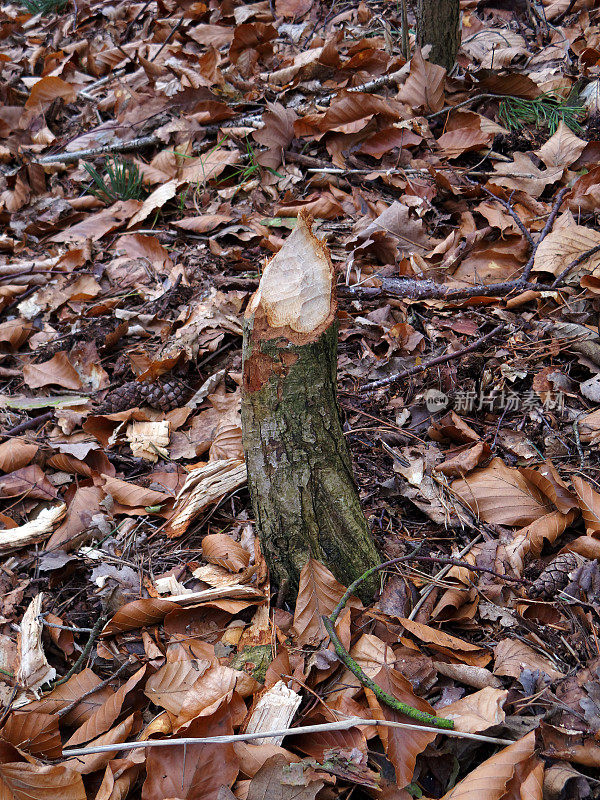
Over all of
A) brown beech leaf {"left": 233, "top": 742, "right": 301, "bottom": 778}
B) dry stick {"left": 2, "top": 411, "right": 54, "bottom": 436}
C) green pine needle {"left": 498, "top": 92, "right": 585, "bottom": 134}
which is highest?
green pine needle {"left": 498, "top": 92, "right": 585, "bottom": 134}

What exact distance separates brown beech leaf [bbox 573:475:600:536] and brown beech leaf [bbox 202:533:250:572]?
36.9 inches

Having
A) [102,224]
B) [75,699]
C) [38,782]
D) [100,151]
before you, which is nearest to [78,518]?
[75,699]

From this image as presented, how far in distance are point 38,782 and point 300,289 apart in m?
1.23

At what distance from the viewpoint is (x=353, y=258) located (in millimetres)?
2711

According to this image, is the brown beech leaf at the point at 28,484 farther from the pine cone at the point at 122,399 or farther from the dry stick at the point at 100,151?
the dry stick at the point at 100,151

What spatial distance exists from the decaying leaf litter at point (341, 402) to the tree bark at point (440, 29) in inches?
6.9

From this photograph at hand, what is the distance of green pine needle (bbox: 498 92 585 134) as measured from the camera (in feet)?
10.2

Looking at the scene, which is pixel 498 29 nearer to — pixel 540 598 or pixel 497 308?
pixel 497 308

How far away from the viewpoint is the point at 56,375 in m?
2.59

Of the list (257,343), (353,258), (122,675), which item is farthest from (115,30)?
(122,675)

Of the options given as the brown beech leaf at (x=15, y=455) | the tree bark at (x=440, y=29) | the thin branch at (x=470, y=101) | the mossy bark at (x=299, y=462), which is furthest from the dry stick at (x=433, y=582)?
the tree bark at (x=440, y=29)

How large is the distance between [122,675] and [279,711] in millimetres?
462

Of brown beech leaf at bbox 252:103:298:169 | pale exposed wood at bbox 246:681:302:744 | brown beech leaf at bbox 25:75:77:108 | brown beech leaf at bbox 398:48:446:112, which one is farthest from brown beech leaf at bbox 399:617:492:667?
brown beech leaf at bbox 25:75:77:108

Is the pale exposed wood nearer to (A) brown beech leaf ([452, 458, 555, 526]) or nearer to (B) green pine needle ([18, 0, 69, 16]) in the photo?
(A) brown beech leaf ([452, 458, 555, 526])
